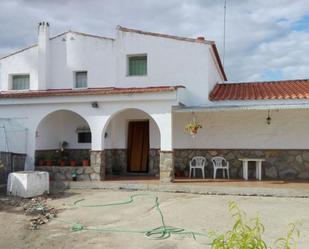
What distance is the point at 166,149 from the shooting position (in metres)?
15.2

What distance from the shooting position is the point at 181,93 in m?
15.8

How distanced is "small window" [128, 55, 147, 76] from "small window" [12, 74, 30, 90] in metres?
Answer: 5.74

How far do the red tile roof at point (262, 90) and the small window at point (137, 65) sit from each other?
3.62m

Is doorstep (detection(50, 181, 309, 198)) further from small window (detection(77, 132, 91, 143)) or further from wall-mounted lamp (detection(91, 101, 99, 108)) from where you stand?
small window (detection(77, 132, 91, 143))

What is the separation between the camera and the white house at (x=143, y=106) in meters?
15.9

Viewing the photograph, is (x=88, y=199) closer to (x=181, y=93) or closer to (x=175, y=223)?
(x=175, y=223)

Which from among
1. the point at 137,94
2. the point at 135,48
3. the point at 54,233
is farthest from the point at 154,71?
the point at 54,233

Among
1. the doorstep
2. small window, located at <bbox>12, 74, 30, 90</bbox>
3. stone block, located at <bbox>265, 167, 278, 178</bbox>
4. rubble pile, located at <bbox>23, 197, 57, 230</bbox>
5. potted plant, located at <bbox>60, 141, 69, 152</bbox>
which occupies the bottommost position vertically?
rubble pile, located at <bbox>23, 197, 57, 230</bbox>

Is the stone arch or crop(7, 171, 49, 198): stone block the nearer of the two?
crop(7, 171, 49, 198): stone block

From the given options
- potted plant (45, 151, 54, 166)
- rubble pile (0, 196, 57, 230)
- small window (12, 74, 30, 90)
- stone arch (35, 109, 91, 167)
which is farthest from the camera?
small window (12, 74, 30, 90)

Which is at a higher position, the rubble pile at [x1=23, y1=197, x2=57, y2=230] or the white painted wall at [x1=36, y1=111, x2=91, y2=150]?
the white painted wall at [x1=36, y1=111, x2=91, y2=150]

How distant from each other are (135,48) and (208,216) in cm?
1028

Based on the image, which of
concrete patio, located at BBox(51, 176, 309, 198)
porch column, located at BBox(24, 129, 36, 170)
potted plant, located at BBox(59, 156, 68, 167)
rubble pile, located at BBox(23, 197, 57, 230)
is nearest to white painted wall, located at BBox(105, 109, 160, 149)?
potted plant, located at BBox(59, 156, 68, 167)

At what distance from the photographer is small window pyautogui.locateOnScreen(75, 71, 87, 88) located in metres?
19.0
